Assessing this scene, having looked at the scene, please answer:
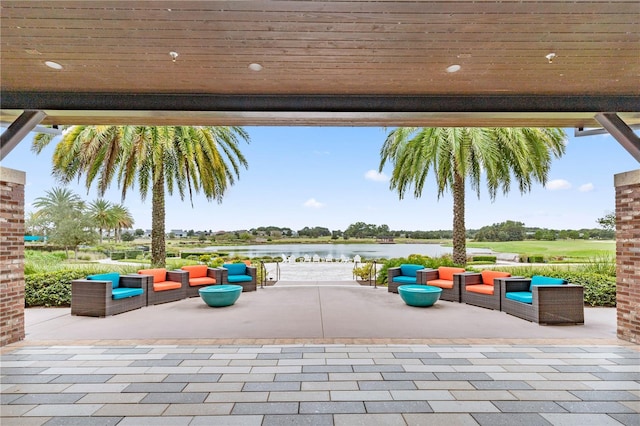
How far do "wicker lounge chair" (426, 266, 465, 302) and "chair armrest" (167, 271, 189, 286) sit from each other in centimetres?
581

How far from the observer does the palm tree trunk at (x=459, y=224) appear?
34.2ft

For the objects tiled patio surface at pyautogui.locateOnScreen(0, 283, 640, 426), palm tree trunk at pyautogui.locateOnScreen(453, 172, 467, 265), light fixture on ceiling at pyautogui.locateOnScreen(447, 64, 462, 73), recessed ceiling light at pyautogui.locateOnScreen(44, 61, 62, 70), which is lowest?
tiled patio surface at pyautogui.locateOnScreen(0, 283, 640, 426)

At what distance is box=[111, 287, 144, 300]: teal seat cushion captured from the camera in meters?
6.59

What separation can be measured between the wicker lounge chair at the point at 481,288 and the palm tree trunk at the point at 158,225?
8.13 metres

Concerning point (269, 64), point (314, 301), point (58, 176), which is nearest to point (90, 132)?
point (58, 176)

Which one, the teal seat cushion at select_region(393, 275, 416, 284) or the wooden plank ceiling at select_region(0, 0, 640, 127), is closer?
the wooden plank ceiling at select_region(0, 0, 640, 127)

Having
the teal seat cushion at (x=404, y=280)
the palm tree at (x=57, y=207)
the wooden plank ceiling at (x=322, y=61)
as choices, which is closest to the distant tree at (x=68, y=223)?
the palm tree at (x=57, y=207)

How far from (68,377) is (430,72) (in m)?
5.03

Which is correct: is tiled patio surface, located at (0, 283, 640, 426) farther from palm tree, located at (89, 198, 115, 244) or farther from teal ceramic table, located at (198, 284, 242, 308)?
palm tree, located at (89, 198, 115, 244)

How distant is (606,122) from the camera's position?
180 inches


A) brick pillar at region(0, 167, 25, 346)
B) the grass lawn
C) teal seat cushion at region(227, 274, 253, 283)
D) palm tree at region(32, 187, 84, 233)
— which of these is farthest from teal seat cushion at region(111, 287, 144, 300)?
the grass lawn

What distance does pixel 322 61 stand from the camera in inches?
143

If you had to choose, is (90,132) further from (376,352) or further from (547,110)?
(547,110)

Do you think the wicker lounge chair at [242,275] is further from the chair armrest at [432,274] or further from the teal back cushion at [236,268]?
the chair armrest at [432,274]
